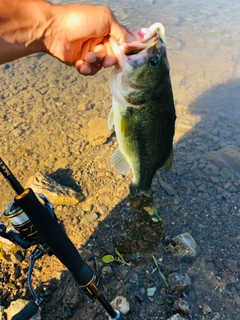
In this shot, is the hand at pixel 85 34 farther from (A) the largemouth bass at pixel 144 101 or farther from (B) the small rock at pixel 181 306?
(B) the small rock at pixel 181 306

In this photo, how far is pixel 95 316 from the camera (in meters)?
2.59

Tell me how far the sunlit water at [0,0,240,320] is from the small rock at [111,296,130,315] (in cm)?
65

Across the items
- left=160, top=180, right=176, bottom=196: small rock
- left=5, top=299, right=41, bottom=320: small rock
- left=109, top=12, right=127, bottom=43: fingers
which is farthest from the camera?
left=160, top=180, right=176, bottom=196: small rock

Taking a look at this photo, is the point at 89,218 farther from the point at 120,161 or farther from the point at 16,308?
the point at 16,308

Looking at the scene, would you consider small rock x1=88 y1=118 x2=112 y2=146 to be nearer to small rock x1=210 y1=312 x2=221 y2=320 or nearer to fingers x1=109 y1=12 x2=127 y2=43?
fingers x1=109 y1=12 x2=127 y2=43

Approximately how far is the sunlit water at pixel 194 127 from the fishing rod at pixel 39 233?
4.19 feet

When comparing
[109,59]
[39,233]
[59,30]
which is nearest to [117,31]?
[109,59]

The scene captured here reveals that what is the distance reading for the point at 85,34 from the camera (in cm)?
237

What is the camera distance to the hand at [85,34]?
2299mm

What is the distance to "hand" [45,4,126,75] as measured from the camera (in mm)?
2299

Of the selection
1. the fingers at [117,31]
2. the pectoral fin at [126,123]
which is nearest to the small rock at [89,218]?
the pectoral fin at [126,123]

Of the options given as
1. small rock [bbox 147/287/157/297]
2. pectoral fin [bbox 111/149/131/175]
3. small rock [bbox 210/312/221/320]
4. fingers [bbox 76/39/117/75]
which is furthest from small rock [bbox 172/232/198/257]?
fingers [bbox 76/39/117/75]

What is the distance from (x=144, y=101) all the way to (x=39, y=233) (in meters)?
1.33

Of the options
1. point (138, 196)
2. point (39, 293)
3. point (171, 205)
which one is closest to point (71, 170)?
point (138, 196)
